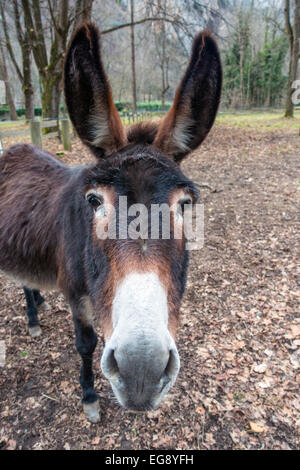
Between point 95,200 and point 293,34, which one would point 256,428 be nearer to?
point 95,200

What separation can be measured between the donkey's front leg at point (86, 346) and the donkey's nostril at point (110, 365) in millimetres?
1182

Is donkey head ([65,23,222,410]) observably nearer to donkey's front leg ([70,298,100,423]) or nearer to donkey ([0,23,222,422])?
donkey ([0,23,222,422])

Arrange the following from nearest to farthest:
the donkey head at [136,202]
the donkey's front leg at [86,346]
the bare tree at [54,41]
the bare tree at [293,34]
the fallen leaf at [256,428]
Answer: the donkey head at [136,202]
the donkey's front leg at [86,346]
the fallen leaf at [256,428]
the bare tree at [54,41]
the bare tree at [293,34]

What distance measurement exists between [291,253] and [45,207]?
4429 mm

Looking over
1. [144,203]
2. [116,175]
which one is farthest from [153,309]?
[116,175]

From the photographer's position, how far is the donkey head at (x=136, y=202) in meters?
1.29

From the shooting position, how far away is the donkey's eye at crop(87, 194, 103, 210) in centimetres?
179

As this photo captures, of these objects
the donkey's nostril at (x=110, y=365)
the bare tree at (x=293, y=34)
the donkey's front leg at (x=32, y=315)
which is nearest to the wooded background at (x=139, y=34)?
the bare tree at (x=293, y=34)

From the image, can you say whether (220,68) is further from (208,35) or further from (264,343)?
(264,343)

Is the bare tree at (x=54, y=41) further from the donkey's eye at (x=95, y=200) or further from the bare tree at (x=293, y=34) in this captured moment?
the bare tree at (x=293, y=34)

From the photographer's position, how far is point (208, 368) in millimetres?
3277

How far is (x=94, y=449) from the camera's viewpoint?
259cm

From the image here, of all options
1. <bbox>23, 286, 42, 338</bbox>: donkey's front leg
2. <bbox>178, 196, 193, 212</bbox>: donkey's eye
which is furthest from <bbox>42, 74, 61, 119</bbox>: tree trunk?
<bbox>178, 196, 193, 212</bbox>: donkey's eye

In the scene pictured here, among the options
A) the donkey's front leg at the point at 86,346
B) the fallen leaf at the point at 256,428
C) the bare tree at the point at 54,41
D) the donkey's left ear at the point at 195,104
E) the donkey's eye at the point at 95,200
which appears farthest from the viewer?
the bare tree at the point at 54,41
